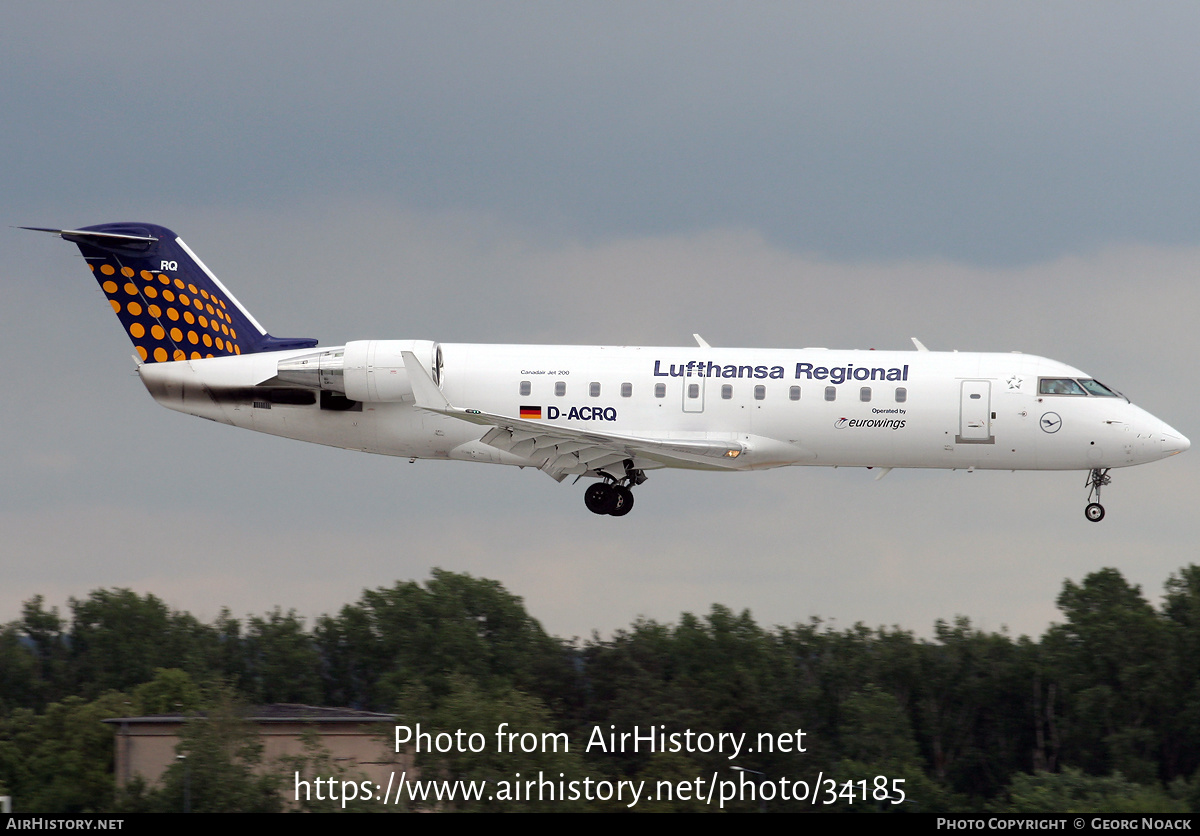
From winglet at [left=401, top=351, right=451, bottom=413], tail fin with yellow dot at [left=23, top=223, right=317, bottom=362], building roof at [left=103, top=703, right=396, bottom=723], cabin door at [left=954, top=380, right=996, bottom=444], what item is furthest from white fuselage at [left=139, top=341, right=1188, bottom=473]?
building roof at [left=103, top=703, right=396, bottom=723]

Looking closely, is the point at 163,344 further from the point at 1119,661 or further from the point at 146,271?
the point at 1119,661

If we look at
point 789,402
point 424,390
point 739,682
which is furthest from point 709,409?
point 739,682

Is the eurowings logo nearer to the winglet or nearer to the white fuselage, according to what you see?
the white fuselage

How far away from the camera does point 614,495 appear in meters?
32.5

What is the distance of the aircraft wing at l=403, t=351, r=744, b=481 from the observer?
1166 inches

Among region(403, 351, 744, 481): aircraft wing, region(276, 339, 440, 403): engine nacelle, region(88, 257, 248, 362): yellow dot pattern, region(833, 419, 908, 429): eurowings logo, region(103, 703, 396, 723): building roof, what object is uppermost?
region(88, 257, 248, 362): yellow dot pattern

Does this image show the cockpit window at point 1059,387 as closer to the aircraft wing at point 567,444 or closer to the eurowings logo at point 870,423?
the eurowings logo at point 870,423

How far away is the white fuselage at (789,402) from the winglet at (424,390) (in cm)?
192

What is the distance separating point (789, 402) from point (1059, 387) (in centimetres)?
590

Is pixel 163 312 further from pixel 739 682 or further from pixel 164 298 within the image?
pixel 739 682


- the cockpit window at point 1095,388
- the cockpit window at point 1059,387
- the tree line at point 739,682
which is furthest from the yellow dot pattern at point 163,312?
the tree line at point 739,682

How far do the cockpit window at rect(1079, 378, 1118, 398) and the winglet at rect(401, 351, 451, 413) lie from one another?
45.2 feet

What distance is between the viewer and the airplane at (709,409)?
103 ft
